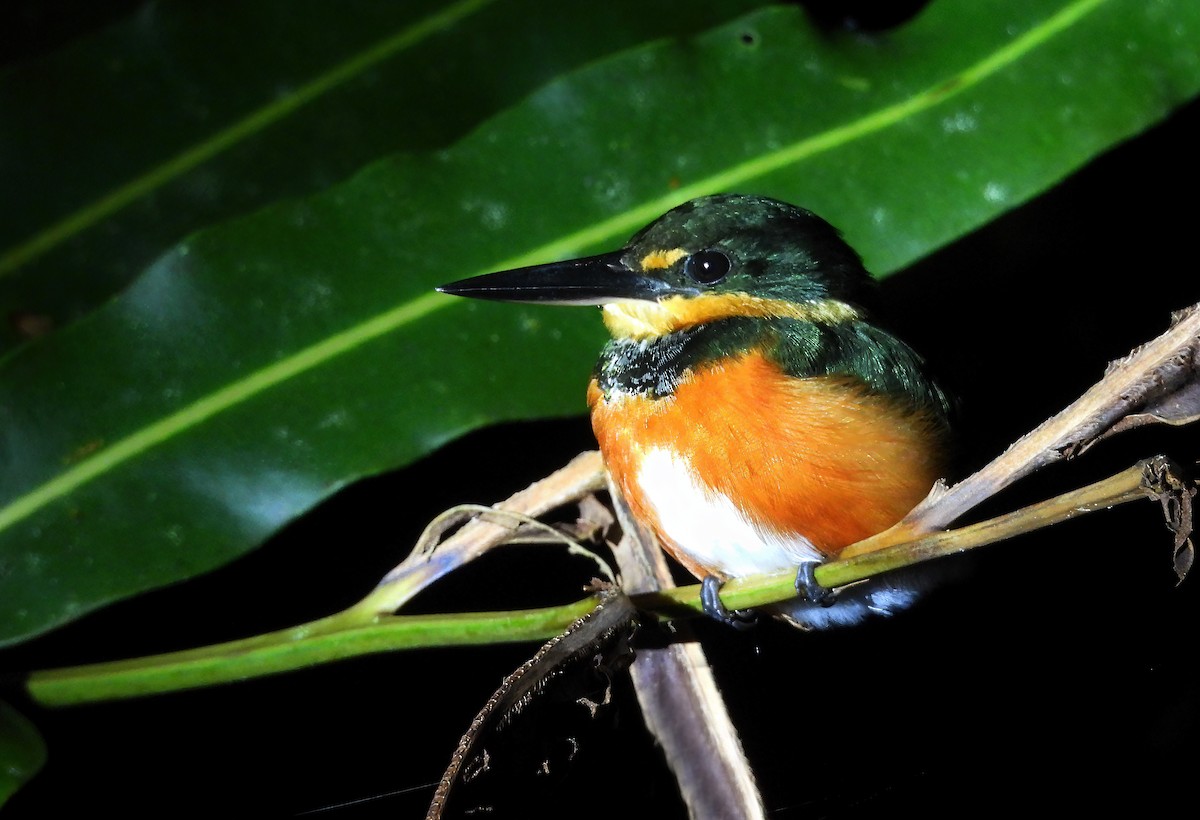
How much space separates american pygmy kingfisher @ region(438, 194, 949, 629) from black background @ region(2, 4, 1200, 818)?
4.9 inches

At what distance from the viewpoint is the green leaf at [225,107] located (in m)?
1.05

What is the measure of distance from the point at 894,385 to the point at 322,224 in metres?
0.49

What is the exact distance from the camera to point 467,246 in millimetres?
901

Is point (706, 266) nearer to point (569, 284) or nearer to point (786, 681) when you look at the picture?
point (569, 284)

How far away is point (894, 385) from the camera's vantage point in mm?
819

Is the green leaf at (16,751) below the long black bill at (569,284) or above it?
below

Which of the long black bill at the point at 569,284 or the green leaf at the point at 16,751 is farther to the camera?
the long black bill at the point at 569,284

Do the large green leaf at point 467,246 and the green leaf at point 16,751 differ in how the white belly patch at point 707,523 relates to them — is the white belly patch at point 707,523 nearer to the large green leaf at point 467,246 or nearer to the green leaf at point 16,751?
the large green leaf at point 467,246

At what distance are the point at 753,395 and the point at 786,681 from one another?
36 centimetres

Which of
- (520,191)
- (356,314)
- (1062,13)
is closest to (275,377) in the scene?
(356,314)

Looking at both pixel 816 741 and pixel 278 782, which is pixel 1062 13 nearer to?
pixel 816 741

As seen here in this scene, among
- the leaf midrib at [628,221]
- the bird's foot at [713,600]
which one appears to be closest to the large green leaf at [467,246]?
the leaf midrib at [628,221]

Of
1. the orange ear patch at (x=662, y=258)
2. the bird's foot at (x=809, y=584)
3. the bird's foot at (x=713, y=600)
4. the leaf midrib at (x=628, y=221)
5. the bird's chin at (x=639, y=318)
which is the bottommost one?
the bird's foot at (x=809, y=584)

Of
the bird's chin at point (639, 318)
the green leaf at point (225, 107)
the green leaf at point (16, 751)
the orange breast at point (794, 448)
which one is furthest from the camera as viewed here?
the green leaf at point (225, 107)
